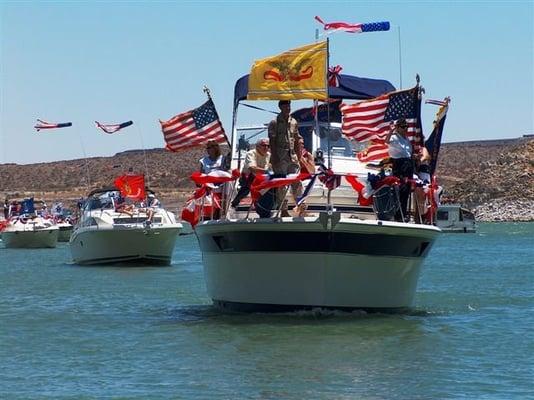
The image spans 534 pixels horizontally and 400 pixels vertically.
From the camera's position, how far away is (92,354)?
1834 centimetres

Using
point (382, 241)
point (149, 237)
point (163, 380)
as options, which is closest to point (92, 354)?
point (163, 380)

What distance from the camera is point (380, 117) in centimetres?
2228

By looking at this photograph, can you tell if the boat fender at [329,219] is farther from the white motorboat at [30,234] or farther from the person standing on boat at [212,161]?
the white motorboat at [30,234]

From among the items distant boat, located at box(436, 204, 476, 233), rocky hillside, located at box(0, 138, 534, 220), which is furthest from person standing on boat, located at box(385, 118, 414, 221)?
rocky hillside, located at box(0, 138, 534, 220)

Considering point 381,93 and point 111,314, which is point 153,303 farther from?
point 381,93

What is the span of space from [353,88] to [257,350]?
7.22 m

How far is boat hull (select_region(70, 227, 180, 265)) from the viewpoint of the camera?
134 feet

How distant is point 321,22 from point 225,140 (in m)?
3.16

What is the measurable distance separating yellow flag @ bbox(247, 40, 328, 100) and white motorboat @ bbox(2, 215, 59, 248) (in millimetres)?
44596

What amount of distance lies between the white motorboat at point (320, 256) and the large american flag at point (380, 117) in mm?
973

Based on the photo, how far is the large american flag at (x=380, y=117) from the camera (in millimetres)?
22031

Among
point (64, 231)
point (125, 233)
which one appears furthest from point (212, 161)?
point (64, 231)

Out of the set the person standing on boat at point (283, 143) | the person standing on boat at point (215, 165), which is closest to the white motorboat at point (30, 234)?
the person standing on boat at point (215, 165)

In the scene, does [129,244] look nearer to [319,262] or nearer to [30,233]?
[319,262]
